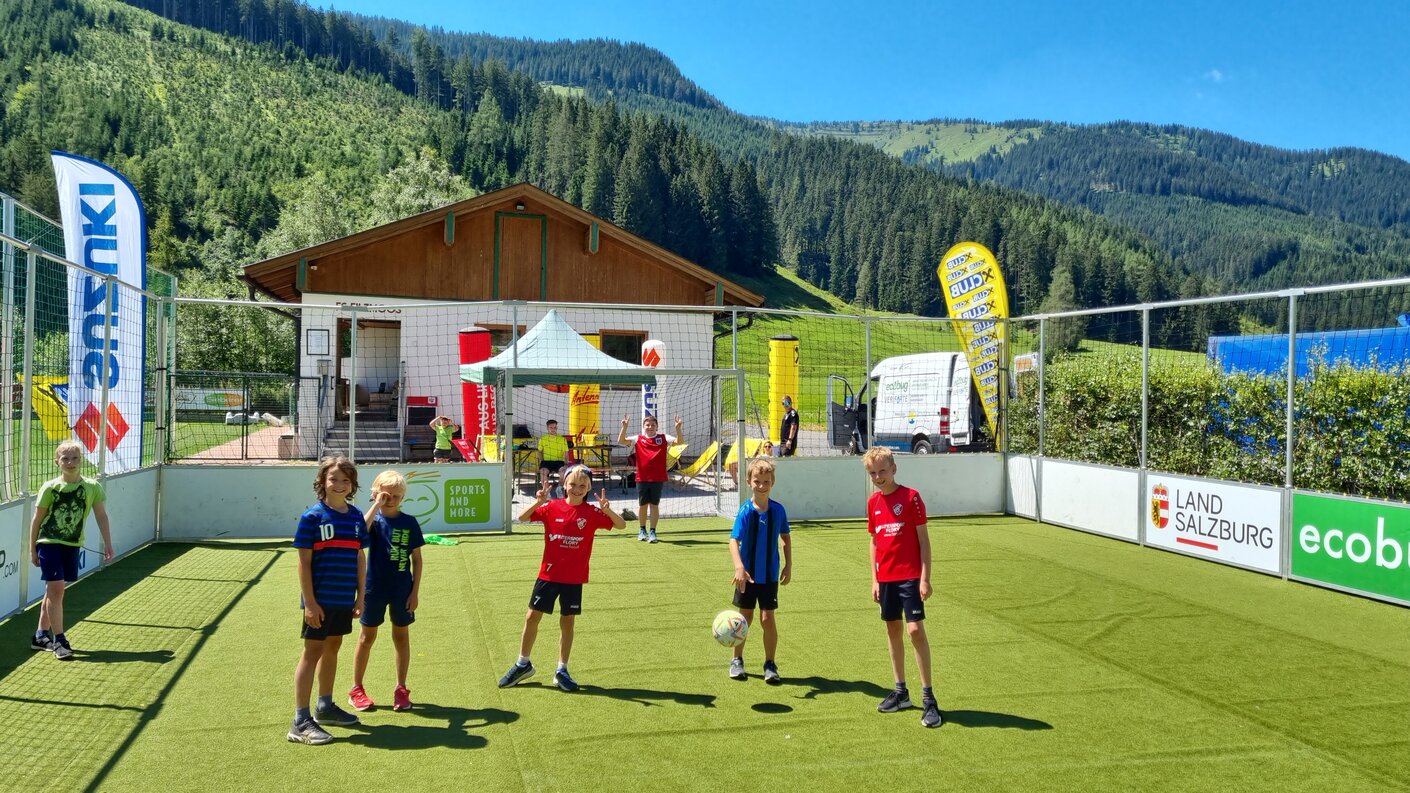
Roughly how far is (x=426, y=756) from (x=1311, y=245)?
192 meters

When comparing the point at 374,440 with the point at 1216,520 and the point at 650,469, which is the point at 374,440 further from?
the point at 1216,520

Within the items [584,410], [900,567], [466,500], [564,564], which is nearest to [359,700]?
[564,564]

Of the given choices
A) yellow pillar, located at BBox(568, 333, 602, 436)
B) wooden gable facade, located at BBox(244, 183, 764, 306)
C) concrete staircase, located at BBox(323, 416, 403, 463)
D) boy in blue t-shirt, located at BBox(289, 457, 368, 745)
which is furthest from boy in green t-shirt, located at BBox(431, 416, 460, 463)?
boy in blue t-shirt, located at BBox(289, 457, 368, 745)

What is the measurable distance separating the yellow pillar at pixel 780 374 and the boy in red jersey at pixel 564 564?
39.2ft

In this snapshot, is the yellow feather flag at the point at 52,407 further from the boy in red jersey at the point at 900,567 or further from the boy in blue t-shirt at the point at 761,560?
the boy in red jersey at the point at 900,567

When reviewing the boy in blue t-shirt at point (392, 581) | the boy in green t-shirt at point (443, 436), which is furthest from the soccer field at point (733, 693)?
the boy in green t-shirt at point (443, 436)

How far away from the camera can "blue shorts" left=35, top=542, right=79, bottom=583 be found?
676 centimetres

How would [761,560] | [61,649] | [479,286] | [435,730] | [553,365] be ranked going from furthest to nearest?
[479,286], [553,365], [61,649], [761,560], [435,730]

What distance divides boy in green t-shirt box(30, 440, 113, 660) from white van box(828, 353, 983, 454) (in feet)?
43.7

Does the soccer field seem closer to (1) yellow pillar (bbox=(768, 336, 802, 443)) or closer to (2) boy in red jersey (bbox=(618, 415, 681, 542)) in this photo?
(2) boy in red jersey (bbox=(618, 415, 681, 542))

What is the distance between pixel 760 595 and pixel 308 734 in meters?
2.79

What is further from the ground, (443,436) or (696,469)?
(443,436)

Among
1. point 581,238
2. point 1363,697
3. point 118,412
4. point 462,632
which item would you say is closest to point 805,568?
point 462,632

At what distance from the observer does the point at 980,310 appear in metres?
16.8
